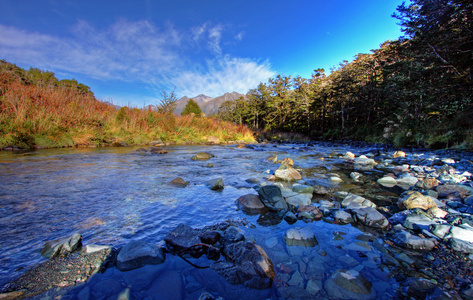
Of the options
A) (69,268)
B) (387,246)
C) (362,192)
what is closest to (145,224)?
(69,268)

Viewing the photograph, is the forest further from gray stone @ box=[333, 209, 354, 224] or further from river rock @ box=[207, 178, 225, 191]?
river rock @ box=[207, 178, 225, 191]

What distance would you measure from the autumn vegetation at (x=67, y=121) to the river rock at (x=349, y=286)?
37.3ft

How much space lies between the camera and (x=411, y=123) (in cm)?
1523

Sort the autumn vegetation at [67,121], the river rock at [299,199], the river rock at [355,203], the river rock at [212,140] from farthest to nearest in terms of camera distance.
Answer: the river rock at [212,140]
the autumn vegetation at [67,121]
the river rock at [299,199]
the river rock at [355,203]

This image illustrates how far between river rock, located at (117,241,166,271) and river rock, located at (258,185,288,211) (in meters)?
1.72

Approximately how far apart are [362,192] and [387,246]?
2123 millimetres

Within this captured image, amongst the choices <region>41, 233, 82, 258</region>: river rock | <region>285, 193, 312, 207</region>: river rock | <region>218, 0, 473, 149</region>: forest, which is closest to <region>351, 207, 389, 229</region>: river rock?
<region>285, 193, 312, 207</region>: river rock

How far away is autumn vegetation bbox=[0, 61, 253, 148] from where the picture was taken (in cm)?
802

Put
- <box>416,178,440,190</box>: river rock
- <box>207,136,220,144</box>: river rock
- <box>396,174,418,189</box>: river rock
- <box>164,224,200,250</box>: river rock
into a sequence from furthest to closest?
<box>207,136,220,144</box>: river rock, <box>396,174,418,189</box>: river rock, <box>416,178,440,190</box>: river rock, <box>164,224,200,250</box>: river rock

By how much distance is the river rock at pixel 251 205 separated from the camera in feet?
9.45

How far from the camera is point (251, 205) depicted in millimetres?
2941

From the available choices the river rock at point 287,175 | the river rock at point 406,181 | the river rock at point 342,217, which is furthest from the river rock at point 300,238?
the river rock at point 406,181

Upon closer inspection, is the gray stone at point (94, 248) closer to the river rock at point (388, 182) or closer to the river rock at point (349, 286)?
the river rock at point (349, 286)

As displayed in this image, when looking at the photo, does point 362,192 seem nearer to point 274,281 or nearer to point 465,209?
point 465,209
